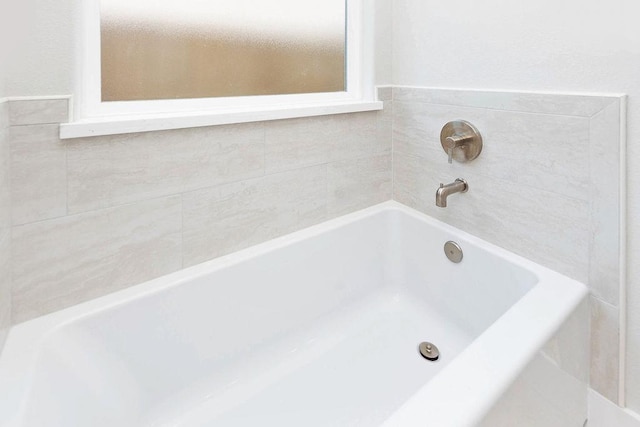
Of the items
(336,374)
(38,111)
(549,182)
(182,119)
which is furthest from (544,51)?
(38,111)

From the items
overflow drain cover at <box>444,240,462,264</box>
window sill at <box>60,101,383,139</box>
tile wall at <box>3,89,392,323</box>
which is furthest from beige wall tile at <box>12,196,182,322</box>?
overflow drain cover at <box>444,240,462,264</box>

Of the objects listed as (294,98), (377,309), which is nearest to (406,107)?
(294,98)

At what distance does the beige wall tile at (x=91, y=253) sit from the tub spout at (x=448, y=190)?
89 cm

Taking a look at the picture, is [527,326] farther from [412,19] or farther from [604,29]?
[412,19]

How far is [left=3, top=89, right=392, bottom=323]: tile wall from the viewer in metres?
0.96

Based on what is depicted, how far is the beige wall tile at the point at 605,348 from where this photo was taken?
1.09m

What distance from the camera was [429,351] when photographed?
1432 mm

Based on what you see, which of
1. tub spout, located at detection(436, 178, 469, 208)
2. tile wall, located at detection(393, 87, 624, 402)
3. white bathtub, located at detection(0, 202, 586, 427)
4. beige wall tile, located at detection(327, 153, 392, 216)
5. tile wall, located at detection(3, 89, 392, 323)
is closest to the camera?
white bathtub, located at detection(0, 202, 586, 427)

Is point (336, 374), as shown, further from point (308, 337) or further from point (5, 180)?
point (5, 180)

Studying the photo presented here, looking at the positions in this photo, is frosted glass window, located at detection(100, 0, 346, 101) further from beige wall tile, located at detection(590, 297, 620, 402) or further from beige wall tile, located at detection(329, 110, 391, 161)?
beige wall tile, located at detection(590, 297, 620, 402)

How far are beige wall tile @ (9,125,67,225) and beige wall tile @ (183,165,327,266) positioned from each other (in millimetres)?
337

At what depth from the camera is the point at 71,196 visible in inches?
39.8

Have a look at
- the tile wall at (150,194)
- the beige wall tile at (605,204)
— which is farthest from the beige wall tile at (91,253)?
the beige wall tile at (605,204)

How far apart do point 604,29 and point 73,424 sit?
1.66 m
